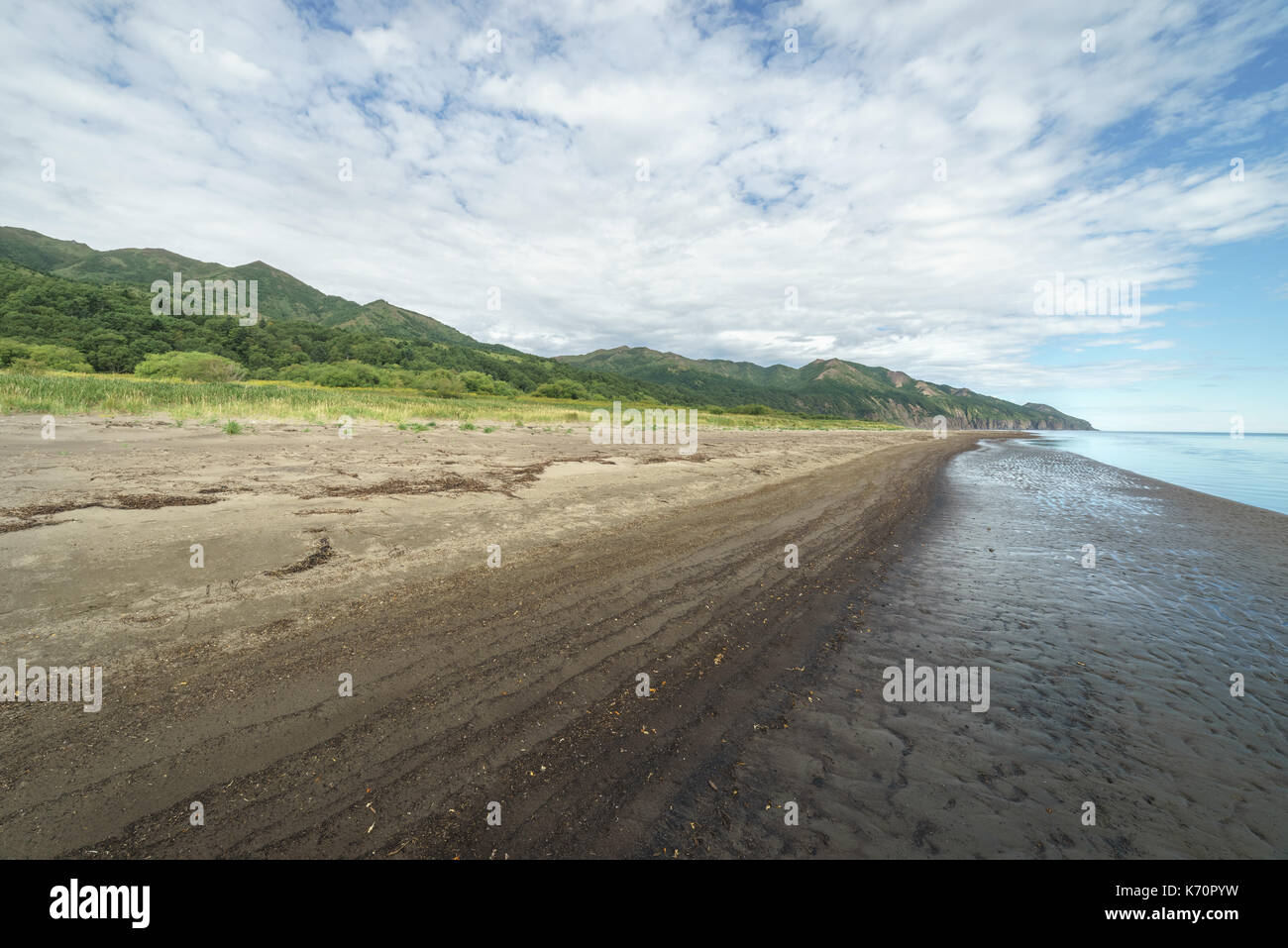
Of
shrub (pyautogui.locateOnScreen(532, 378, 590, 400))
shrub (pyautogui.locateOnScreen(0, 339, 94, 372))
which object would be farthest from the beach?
shrub (pyautogui.locateOnScreen(532, 378, 590, 400))

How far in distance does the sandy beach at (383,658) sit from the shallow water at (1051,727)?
64 centimetres

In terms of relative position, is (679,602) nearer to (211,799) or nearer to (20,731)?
(211,799)

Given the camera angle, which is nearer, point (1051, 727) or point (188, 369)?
point (1051, 727)

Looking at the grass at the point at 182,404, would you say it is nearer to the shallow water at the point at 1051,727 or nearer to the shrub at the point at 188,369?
the shallow water at the point at 1051,727

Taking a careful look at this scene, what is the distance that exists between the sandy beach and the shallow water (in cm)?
64

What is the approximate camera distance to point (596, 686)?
4.29 metres

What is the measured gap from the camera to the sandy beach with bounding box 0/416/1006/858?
2762mm

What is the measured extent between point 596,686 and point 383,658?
2.14 m

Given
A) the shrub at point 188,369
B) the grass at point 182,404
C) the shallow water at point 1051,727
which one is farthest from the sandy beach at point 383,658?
the shrub at point 188,369

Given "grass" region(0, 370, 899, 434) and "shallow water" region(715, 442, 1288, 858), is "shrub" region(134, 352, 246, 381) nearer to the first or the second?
"grass" region(0, 370, 899, 434)

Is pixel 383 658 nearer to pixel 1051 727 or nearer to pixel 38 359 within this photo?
pixel 1051 727

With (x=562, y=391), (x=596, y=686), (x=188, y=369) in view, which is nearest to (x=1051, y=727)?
(x=596, y=686)
